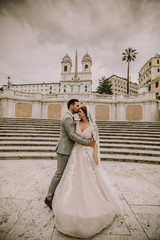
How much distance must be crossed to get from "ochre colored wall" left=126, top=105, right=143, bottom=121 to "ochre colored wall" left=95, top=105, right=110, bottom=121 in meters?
2.93

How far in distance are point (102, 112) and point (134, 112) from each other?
4.52 m

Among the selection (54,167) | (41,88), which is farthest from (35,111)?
(41,88)

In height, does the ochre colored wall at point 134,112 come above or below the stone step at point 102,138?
above

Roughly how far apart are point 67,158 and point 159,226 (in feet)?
6.31

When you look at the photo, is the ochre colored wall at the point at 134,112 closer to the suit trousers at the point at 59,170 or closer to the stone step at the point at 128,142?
the stone step at the point at 128,142

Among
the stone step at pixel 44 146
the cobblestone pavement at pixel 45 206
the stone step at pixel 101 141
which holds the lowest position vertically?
the cobblestone pavement at pixel 45 206

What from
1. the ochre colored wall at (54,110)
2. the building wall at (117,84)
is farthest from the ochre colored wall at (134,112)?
the building wall at (117,84)

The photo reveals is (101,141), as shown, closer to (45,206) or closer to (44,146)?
(44,146)

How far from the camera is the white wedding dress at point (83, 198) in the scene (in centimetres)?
177

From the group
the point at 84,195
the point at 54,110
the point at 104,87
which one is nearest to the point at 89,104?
the point at 54,110

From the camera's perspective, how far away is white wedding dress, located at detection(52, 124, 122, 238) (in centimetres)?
177

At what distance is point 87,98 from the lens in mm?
16891

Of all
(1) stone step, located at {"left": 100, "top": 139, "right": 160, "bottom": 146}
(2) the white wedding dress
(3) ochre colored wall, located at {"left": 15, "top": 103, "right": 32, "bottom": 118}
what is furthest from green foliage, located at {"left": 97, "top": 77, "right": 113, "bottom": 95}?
(2) the white wedding dress

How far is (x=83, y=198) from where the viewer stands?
196cm
